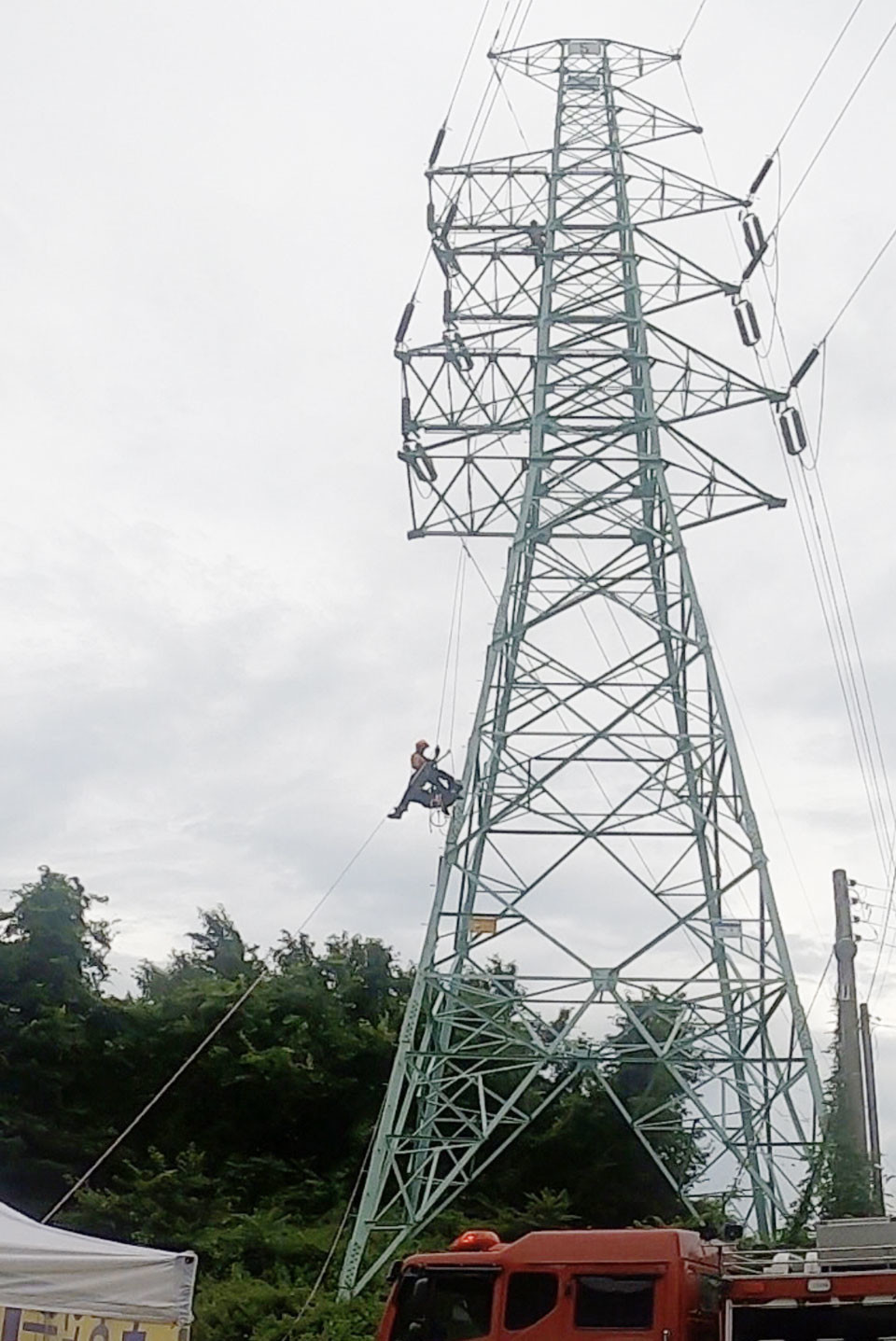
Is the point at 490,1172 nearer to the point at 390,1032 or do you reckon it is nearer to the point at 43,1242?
the point at 390,1032

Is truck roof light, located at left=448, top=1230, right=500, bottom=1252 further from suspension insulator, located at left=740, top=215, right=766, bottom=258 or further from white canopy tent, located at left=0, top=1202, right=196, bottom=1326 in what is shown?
suspension insulator, located at left=740, top=215, right=766, bottom=258

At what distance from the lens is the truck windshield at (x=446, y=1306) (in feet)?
38.4

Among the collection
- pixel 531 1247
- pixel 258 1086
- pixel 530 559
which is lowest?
pixel 531 1247

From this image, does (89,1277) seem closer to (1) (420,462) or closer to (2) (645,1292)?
(2) (645,1292)

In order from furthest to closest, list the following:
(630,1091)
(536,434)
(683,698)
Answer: (630,1091), (536,434), (683,698)

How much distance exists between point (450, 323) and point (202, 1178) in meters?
13.9

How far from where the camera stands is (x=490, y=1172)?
89.0 ft

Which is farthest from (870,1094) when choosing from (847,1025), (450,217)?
(450,217)

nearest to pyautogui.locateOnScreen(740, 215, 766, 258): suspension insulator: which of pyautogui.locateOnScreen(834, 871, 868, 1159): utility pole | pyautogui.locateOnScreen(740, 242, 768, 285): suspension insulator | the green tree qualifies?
pyautogui.locateOnScreen(740, 242, 768, 285): suspension insulator

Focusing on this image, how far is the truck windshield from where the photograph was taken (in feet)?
38.4

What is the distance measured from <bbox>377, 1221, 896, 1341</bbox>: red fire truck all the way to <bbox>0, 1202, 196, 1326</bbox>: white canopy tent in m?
2.01

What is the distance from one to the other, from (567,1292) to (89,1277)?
3462mm

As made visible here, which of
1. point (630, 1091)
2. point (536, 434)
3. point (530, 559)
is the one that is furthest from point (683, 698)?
point (630, 1091)

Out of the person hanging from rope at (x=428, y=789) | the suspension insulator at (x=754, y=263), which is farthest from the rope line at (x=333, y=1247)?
the suspension insulator at (x=754, y=263)
